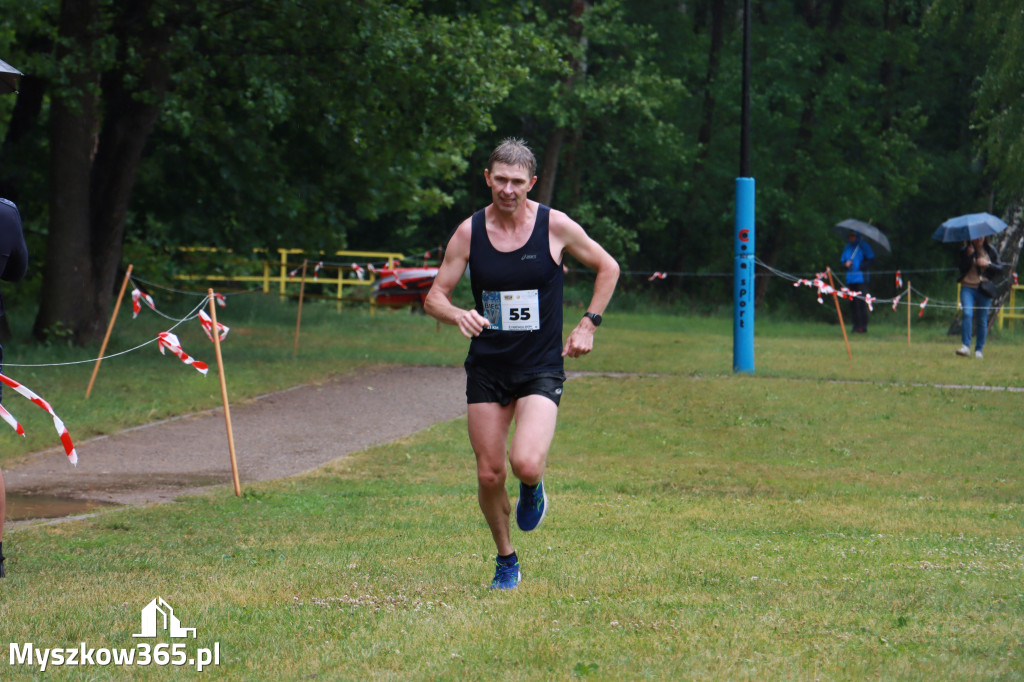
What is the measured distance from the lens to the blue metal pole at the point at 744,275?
1780cm

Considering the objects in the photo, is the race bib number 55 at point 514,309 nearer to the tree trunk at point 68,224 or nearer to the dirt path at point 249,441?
the dirt path at point 249,441

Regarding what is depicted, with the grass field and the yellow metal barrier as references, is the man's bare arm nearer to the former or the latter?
the grass field

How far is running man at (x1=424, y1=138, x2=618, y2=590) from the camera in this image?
18.7 ft

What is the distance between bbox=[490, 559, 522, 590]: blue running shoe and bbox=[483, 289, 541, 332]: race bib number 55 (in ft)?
3.51

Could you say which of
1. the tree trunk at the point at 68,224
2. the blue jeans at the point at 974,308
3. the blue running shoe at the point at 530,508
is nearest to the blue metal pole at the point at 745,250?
the blue jeans at the point at 974,308

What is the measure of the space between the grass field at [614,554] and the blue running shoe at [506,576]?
7cm

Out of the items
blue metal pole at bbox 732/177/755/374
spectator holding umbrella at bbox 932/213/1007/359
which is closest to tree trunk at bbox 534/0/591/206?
spectator holding umbrella at bbox 932/213/1007/359

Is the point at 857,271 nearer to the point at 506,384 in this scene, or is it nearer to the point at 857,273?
the point at 857,273

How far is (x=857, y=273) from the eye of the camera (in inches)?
1099

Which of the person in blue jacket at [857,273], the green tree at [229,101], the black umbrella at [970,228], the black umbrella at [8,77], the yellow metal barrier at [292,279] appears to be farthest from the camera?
the yellow metal barrier at [292,279]

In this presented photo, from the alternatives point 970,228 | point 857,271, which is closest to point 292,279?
point 857,271

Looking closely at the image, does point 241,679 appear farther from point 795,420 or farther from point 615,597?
point 795,420

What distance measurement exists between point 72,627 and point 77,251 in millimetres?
14287

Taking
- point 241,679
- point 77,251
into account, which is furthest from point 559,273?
point 77,251
